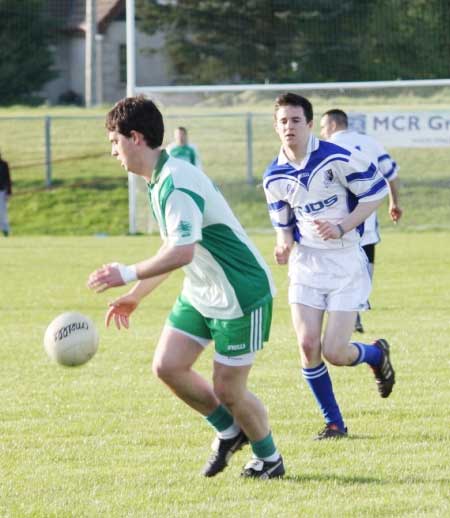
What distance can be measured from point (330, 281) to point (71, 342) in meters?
1.61

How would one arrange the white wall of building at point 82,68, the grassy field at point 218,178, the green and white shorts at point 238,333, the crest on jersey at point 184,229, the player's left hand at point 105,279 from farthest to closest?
the white wall of building at point 82,68 < the grassy field at point 218,178 < the green and white shorts at point 238,333 < the crest on jersey at point 184,229 < the player's left hand at point 105,279

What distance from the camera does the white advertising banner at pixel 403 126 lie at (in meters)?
23.0

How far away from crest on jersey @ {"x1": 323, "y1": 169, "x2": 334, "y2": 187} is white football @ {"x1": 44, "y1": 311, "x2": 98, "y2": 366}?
165 cm

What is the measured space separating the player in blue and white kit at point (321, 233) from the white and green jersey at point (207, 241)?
4.07 feet

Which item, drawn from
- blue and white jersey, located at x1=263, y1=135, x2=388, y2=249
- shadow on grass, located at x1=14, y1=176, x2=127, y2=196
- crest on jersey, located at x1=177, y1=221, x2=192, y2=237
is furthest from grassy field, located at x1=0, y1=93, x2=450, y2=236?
crest on jersey, located at x1=177, y1=221, x2=192, y2=237

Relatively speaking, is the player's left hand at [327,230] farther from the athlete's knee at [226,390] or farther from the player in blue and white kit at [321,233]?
the athlete's knee at [226,390]

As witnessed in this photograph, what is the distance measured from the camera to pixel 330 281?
23.8ft

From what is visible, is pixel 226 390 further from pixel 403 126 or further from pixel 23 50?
pixel 23 50

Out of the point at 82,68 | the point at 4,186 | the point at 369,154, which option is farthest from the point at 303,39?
the point at 82,68

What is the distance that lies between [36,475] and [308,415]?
2097 mm

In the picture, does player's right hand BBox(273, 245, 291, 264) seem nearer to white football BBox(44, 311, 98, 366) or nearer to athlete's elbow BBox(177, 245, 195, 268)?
white football BBox(44, 311, 98, 366)

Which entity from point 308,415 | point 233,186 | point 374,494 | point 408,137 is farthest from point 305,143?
point 233,186

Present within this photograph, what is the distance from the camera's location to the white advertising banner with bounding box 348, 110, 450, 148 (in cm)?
2297

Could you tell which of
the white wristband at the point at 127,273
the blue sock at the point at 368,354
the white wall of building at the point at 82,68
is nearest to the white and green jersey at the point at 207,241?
the white wristband at the point at 127,273
